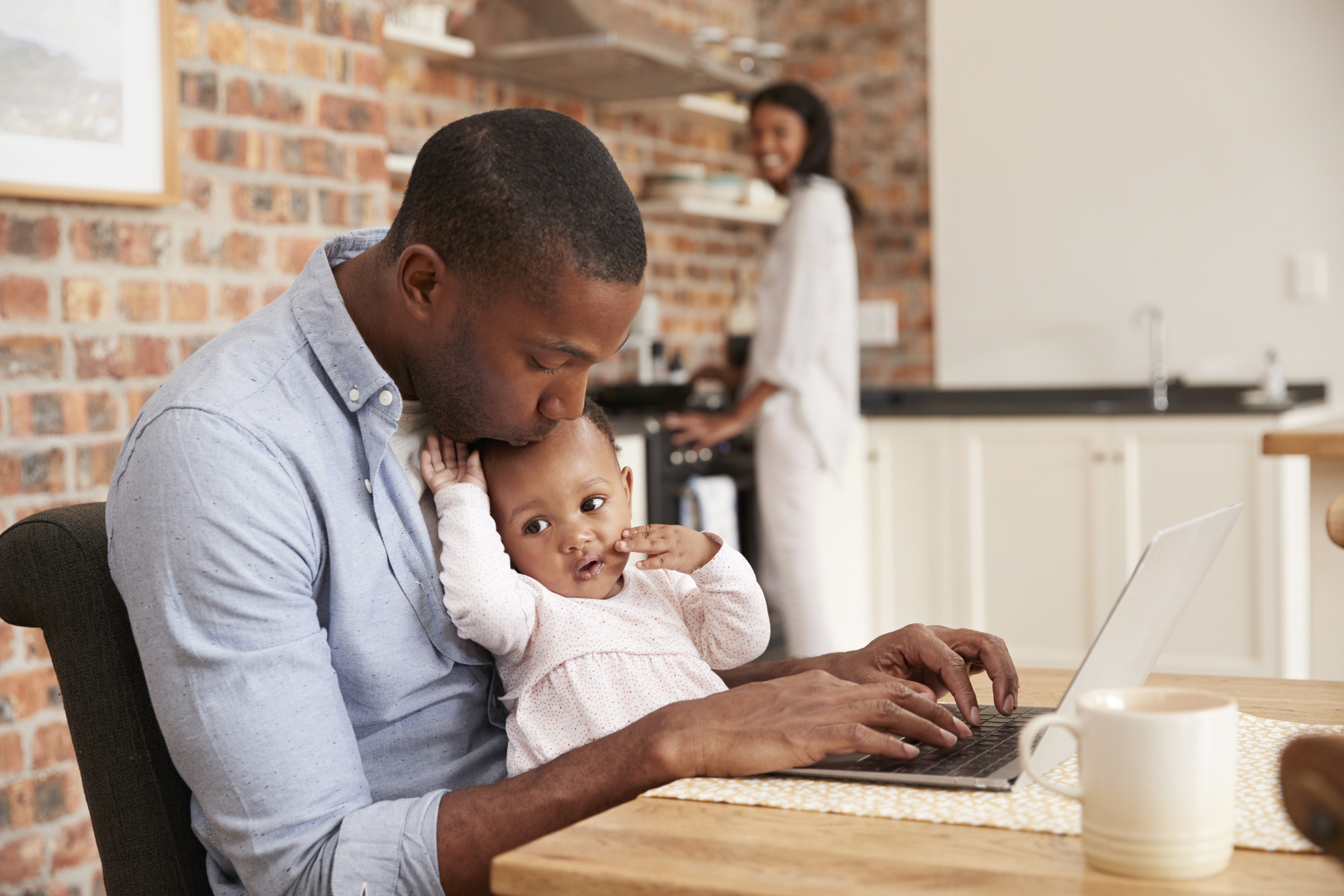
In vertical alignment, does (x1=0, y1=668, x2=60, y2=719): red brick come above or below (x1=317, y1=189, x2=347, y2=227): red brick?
below

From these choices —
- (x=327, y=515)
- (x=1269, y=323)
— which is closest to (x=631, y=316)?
(x=327, y=515)

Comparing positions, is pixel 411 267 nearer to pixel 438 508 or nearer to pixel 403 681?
pixel 438 508

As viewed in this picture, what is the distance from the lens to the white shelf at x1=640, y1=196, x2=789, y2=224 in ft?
14.7

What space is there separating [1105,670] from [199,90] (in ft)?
6.71

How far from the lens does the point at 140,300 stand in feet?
7.52

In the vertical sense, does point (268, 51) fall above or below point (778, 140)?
below

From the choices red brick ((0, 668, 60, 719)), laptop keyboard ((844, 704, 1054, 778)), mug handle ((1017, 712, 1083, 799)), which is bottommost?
red brick ((0, 668, 60, 719))

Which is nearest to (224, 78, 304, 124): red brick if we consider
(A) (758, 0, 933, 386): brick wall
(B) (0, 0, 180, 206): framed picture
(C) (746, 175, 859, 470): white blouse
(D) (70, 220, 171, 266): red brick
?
(B) (0, 0, 180, 206): framed picture

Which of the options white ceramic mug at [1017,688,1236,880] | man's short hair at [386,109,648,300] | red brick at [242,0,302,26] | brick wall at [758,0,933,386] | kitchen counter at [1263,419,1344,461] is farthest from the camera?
brick wall at [758,0,933,386]

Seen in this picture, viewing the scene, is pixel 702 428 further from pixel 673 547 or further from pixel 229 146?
pixel 673 547

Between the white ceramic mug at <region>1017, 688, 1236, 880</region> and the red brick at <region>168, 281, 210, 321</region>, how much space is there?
6.64 feet

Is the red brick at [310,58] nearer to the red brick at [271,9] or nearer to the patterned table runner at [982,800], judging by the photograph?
the red brick at [271,9]

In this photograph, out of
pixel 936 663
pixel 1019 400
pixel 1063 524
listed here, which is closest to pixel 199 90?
pixel 936 663

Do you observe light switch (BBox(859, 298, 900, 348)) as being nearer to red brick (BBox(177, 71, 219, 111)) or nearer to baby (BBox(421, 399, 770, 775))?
red brick (BBox(177, 71, 219, 111))
